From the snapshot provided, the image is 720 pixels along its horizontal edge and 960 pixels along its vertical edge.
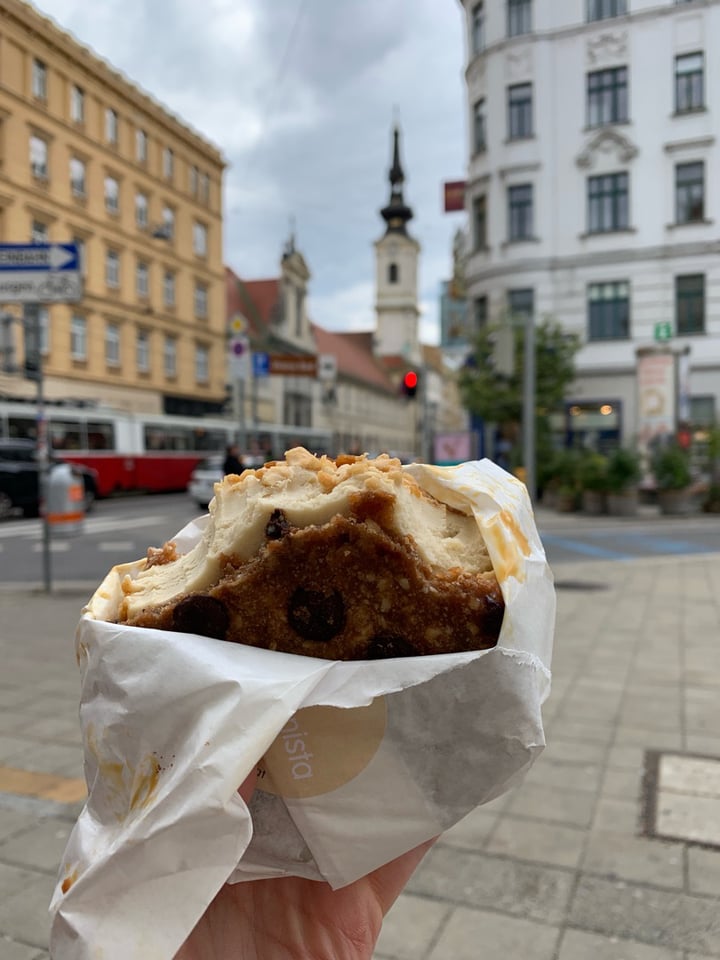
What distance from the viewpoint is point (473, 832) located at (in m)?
3.16

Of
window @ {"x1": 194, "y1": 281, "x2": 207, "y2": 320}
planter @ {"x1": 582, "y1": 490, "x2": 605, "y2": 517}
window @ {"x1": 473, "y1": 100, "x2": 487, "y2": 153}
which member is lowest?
planter @ {"x1": 582, "y1": 490, "x2": 605, "y2": 517}

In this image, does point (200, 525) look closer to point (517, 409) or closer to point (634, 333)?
point (517, 409)

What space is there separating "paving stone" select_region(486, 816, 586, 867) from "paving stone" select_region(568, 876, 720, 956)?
218 millimetres

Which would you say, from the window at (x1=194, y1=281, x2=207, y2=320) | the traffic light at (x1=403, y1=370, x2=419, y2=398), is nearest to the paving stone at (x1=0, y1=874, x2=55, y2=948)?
the traffic light at (x1=403, y1=370, x2=419, y2=398)

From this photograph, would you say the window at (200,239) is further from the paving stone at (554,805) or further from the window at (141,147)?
the paving stone at (554,805)

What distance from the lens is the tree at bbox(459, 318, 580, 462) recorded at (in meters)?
23.3

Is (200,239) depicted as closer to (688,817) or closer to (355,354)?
(688,817)

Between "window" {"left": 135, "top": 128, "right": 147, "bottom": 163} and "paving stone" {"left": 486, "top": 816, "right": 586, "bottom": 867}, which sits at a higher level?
"window" {"left": 135, "top": 128, "right": 147, "bottom": 163}

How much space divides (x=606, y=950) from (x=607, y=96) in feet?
88.4

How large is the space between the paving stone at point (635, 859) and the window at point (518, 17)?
89.4 feet

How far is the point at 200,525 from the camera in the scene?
65.2 inches

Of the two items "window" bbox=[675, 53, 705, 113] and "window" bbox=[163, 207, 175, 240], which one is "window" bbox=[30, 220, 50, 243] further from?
"window" bbox=[675, 53, 705, 113]

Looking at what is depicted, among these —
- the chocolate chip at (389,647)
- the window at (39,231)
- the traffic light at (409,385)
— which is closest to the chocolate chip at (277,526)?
the chocolate chip at (389,647)

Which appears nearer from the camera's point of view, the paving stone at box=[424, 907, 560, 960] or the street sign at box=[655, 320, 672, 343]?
the paving stone at box=[424, 907, 560, 960]
